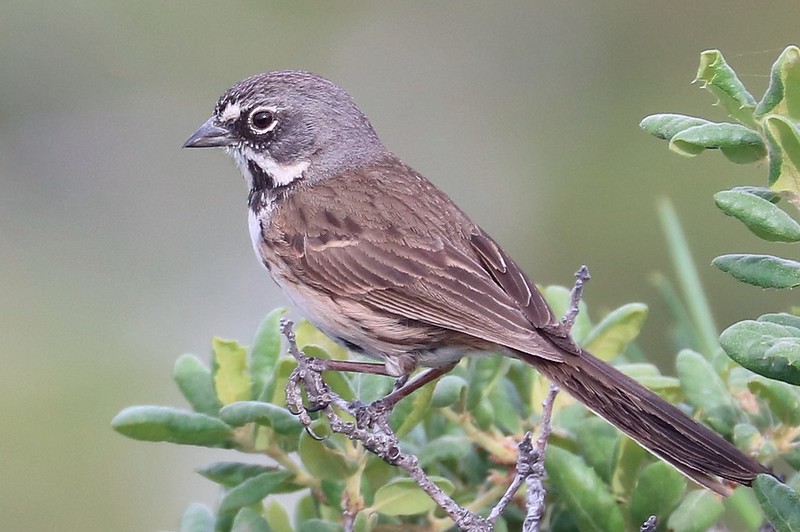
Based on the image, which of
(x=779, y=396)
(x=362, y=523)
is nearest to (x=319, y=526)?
(x=362, y=523)

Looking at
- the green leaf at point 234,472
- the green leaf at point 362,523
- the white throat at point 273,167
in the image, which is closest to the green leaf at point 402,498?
the green leaf at point 362,523

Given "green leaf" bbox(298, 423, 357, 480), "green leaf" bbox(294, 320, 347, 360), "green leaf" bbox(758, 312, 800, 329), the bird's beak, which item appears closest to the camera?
"green leaf" bbox(758, 312, 800, 329)

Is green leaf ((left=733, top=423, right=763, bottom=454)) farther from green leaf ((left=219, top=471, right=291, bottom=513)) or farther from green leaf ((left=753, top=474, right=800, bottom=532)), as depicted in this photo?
green leaf ((left=219, top=471, right=291, bottom=513))

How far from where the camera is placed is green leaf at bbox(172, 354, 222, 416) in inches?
114

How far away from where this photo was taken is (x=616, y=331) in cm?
310

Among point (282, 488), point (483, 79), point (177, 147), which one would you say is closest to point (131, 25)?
point (177, 147)

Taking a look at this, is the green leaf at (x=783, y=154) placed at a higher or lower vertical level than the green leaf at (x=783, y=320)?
higher

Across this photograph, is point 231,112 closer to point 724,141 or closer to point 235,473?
point 235,473

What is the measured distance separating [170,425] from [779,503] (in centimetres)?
122

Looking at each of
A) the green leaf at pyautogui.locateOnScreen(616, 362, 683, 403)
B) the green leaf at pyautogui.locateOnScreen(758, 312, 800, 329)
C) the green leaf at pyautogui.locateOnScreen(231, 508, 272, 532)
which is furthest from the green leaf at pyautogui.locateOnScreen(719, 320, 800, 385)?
the green leaf at pyautogui.locateOnScreen(231, 508, 272, 532)

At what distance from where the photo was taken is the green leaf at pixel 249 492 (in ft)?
8.67

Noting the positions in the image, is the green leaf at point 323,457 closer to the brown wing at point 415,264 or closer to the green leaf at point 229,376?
the green leaf at point 229,376

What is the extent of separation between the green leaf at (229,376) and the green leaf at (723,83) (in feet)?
3.95

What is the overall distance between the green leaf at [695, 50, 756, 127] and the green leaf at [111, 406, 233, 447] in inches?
47.1
